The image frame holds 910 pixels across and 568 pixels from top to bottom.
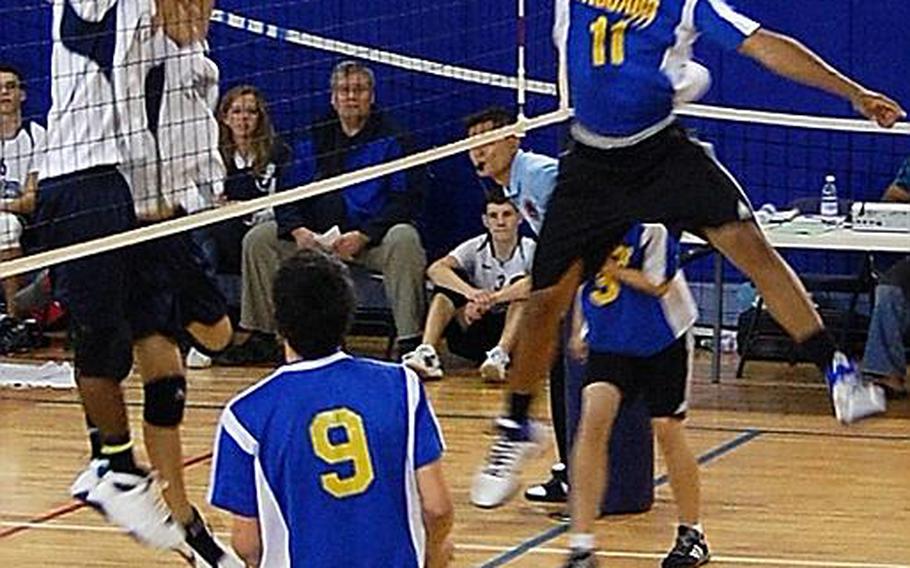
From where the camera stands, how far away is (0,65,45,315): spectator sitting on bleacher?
31.9ft

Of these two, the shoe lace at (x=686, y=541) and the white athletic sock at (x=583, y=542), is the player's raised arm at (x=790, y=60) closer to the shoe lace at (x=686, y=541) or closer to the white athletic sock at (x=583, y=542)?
the white athletic sock at (x=583, y=542)

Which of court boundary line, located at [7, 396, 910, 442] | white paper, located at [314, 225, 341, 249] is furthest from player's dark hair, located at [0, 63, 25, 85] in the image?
court boundary line, located at [7, 396, 910, 442]

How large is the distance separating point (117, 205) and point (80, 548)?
1.39m

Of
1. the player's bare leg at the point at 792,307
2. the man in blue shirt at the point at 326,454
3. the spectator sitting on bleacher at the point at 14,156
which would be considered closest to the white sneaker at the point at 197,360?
the spectator sitting on bleacher at the point at 14,156

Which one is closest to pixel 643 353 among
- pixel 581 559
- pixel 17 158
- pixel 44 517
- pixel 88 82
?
pixel 581 559

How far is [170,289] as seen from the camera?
6258 mm

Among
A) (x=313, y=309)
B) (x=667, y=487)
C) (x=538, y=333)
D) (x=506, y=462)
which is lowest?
(x=667, y=487)

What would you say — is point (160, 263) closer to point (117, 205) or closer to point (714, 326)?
point (117, 205)

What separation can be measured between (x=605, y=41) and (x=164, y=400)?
170 centimetres

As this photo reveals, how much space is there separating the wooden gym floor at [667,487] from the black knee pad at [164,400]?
0.70 meters

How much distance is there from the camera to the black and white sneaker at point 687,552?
6688 mm

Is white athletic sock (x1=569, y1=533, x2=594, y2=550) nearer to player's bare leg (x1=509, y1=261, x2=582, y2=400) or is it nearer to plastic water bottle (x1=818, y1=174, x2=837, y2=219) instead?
player's bare leg (x1=509, y1=261, x2=582, y2=400)

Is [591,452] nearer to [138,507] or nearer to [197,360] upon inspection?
[138,507]

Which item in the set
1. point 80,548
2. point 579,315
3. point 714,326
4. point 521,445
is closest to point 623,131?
point 521,445
